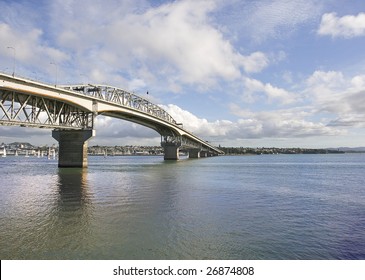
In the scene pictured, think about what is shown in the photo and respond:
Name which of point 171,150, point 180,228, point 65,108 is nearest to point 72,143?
point 65,108

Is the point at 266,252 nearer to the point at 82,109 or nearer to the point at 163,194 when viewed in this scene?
the point at 163,194

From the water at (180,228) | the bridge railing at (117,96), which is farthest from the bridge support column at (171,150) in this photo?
the water at (180,228)

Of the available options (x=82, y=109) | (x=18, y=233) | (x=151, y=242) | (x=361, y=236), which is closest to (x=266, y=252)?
(x=151, y=242)

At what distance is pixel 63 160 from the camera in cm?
6075

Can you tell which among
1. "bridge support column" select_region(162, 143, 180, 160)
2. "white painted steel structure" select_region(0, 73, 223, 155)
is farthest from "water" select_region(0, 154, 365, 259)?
"bridge support column" select_region(162, 143, 180, 160)

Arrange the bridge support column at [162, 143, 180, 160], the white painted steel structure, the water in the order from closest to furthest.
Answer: the water → the white painted steel structure → the bridge support column at [162, 143, 180, 160]

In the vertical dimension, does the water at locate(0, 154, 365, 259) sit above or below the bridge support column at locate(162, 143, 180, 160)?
below

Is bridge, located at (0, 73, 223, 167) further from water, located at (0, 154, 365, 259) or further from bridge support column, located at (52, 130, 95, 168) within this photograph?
water, located at (0, 154, 365, 259)

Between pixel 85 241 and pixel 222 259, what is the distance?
5950mm

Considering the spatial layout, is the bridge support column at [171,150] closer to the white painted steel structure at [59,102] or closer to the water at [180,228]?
the white painted steel structure at [59,102]

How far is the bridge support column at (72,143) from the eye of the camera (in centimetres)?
5997

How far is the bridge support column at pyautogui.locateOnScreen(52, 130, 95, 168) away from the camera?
60.0m

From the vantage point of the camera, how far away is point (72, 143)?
60094 mm

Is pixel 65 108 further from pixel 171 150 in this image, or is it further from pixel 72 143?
pixel 171 150
